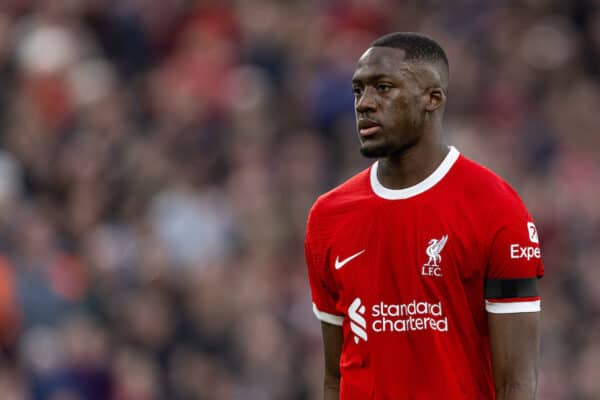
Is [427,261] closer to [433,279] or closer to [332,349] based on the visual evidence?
[433,279]

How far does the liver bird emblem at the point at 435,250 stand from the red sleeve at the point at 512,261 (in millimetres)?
173

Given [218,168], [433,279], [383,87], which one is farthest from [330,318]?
[218,168]

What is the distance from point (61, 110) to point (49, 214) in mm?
1618

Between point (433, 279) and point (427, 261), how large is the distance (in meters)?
0.07

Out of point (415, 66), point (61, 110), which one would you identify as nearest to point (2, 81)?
point (61, 110)

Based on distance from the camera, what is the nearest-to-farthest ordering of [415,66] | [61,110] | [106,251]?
[415,66] < [106,251] < [61,110]

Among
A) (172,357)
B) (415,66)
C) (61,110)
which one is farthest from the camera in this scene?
(61,110)

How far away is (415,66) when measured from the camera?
4.96 meters

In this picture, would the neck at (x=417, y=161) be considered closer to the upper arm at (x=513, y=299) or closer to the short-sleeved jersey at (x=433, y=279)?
the short-sleeved jersey at (x=433, y=279)

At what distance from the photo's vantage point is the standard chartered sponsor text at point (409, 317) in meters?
4.93

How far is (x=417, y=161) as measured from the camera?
5.06 m

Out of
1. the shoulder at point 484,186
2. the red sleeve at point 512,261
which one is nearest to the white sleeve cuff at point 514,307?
the red sleeve at point 512,261

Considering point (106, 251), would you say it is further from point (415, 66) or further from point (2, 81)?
point (415, 66)

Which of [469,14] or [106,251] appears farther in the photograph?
[469,14]
